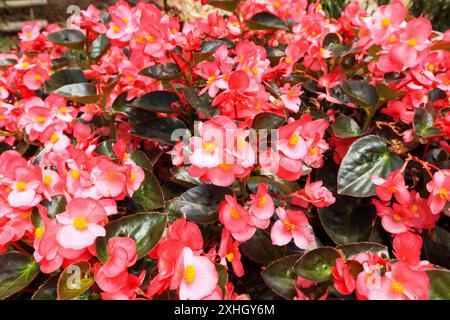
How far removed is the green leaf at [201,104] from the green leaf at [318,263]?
1.10 feet

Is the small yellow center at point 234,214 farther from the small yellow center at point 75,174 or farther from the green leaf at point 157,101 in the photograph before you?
the green leaf at point 157,101

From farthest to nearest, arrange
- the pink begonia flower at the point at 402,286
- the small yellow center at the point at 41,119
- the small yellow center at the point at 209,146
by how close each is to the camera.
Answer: the small yellow center at the point at 41,119
the small yellow center at the point at 209,146
the pink begonia flower at the point at 402,286

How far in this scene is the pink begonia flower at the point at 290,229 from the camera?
0.64 meters

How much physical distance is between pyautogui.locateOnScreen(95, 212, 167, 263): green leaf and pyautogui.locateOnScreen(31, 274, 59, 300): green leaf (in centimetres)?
9

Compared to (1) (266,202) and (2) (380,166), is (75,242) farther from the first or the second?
(2) (380,166)

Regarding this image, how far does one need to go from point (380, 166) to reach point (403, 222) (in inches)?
4.5

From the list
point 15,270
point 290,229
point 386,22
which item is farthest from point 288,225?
point 386,22

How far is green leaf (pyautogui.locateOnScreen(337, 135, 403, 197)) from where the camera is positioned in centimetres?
74

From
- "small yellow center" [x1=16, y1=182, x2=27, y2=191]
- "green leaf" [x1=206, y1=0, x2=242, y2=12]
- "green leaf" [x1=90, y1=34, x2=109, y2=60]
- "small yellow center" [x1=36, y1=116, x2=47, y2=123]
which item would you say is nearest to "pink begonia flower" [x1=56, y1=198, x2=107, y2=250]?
"small yellow center" [x1=16, y1=182, x2=27, y2=191]

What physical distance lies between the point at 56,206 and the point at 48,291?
128 mm

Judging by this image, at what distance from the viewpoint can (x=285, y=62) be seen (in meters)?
0.96

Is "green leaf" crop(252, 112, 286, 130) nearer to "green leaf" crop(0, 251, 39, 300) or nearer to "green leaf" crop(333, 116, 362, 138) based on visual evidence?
"green leaf" crop(333, 116, 362, 138)

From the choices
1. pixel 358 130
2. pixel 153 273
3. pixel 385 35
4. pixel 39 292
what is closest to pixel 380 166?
pixel 358 130

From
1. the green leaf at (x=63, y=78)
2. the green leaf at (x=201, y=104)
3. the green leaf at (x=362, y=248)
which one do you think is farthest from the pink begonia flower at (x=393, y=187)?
the green leaf at (x=63, y=78)
